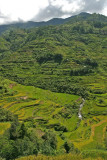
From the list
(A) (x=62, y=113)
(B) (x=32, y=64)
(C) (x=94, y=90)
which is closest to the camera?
(A) (x=62, y=113)

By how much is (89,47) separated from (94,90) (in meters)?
102

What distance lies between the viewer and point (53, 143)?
47781 millimetres

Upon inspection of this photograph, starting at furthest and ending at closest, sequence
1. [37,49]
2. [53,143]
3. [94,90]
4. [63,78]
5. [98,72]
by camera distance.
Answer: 1. [37,49]
2. [98,72]
3. [63,78]
4. [94,90]
5. [53,143]

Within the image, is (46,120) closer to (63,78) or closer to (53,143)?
(53,143)

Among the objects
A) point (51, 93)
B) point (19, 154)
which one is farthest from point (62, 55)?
point (19, 154)

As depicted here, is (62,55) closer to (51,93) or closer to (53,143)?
(51,93)

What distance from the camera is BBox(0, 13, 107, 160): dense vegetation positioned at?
43719 mm

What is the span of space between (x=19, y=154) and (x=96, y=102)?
63324 millimetres

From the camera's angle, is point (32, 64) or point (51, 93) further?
point (32, 64)

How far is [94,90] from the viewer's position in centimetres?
10281

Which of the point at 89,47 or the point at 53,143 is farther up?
the point at 89,47

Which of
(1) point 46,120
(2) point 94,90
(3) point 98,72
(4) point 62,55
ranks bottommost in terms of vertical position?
(1) point 46,120

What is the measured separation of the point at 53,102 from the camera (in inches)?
3516

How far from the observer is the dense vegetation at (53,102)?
43.7m
